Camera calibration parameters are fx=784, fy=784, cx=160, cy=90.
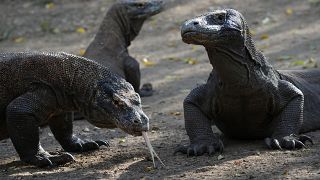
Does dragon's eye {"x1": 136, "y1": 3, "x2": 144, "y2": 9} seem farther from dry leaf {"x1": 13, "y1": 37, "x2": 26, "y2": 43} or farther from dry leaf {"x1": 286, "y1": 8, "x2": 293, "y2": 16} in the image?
dry leaf {"x1": 286, "y1": 8, "x2": 293, "y2": 16}

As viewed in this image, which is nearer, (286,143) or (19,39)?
(286,143)

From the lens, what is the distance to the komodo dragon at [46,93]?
6.27 metres

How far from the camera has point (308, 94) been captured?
23.9 ft

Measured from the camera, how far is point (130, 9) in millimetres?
10773

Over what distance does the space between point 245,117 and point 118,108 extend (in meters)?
1.20

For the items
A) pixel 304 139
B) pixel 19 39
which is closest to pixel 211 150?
pixel 304 139

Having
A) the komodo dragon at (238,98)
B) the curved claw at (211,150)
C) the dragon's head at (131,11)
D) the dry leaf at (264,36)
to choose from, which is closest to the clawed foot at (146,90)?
the dragon's head at (131,11)

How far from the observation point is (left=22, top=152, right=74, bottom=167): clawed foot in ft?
20.9

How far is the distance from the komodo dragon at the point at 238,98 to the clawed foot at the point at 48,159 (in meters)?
0.93

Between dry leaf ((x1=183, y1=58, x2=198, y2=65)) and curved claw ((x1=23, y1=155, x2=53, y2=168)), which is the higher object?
curved claw ((x1=23, y1=155, x2=53, y2=168))

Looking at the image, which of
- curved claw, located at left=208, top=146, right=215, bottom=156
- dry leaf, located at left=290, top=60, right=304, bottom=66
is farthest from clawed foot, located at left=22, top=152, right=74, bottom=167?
dry leaf, located at left=290, top=60, right=304, bottom=66

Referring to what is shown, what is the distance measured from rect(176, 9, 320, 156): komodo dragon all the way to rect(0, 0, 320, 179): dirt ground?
0.47 feet

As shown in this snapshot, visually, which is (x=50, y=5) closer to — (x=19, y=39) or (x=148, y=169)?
(x=19, y=39)

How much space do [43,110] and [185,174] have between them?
1.36m
